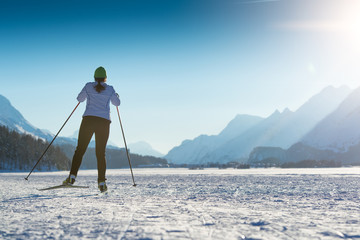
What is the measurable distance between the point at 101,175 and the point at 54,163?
373 ft

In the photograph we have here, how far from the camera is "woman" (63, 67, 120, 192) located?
25.8 feet

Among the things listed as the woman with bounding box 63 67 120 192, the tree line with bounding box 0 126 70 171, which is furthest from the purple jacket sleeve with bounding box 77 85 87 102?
the tree line with bounding box 0 126 70 171

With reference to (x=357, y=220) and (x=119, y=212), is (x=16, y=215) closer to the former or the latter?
(x=119, y=212)

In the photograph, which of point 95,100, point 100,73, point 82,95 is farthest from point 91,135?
point 100,73

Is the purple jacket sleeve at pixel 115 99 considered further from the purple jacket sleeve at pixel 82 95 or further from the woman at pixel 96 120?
the purple jacket sleeve at pixel 82 95

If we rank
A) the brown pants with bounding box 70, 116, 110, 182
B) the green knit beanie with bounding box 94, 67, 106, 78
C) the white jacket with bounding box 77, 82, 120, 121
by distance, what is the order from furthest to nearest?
the green knit beanie with bounding box 94, 67, 106, 78, the white jacket with bounding box 77, 82, 120, 121, the brown pants with bounding box 70, 116, 110, 182

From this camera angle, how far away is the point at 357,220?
4.20 meters

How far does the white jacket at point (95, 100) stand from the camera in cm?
798

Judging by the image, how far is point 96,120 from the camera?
25.9ft

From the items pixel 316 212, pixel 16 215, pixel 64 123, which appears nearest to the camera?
pixel 16 215

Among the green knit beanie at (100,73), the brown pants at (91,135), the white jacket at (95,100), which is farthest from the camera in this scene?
the green knit beanie at (100,73)

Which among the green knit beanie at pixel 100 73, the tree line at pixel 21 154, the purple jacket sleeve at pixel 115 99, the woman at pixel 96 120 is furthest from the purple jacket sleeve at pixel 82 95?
the tree line at pixel 21 154

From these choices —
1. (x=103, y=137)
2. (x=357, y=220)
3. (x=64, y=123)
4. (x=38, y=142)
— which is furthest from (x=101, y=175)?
(x=38, y=142)

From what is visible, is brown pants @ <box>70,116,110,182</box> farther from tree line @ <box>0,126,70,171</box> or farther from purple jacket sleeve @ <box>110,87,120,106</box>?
tree line @ <box>0,126,70,171</box>
